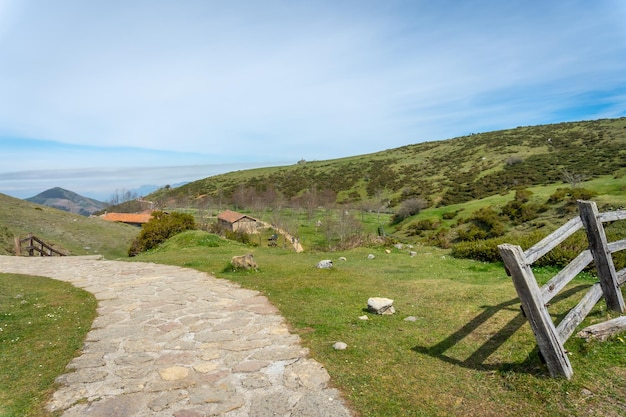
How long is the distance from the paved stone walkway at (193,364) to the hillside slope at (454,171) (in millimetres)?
45185

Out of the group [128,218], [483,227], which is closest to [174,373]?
[483,227]

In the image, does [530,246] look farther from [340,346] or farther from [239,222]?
[239,222]

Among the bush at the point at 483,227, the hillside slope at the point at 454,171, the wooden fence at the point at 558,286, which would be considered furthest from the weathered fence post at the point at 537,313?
the hillside slope at the point at 454,171

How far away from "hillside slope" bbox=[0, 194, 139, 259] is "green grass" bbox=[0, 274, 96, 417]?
811 inches

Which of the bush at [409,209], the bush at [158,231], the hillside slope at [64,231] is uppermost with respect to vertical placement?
the hillside slope at [64,231]

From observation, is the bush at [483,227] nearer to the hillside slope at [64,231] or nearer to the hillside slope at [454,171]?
the hillside slope at [454,171]

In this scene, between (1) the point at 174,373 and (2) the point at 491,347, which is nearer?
(1) the point at 174,373

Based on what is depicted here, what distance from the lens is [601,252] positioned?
5.80 meters

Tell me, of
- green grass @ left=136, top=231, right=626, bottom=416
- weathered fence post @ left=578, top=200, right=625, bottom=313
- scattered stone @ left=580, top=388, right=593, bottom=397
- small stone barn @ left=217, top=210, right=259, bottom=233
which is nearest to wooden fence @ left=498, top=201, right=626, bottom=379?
weathered fence post @ left=578, top=200, right=625, bottom=313

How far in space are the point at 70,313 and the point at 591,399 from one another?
966 cm

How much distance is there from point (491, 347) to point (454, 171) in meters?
76.4

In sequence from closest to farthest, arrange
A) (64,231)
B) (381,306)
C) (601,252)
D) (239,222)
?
(601,252), (381,306), (64,231), (239,222)

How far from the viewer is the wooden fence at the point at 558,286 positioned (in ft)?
14.6

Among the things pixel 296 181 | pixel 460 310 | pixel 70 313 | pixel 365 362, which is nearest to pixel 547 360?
pixel 365 362
